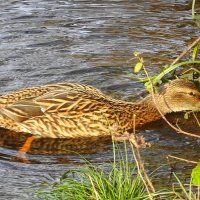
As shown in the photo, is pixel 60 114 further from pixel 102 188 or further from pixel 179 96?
pixel 102 188

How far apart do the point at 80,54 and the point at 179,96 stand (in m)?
2.19

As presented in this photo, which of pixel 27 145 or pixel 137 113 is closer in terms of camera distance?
pixel 27 145

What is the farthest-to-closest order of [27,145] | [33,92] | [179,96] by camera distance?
[179,96], [33,92], [27,145]

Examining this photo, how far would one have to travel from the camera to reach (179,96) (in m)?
10.9

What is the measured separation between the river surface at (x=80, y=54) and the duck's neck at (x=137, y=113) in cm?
34

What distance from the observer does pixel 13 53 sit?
1244cm

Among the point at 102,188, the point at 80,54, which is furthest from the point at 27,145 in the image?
the point at 80,54

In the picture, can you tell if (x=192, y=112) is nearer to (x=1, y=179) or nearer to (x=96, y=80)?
(x=96, y=80)

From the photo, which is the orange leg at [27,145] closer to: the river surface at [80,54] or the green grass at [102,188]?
the river surface at [80,54]

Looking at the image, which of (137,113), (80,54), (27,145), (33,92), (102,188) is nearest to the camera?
(102,188)

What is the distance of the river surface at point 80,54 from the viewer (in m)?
9.04

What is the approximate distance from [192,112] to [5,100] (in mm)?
2378

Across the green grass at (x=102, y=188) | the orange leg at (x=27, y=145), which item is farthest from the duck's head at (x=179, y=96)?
the green grass at (x=102, y=188)

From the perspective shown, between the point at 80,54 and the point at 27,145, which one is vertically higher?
the point at 80,54
